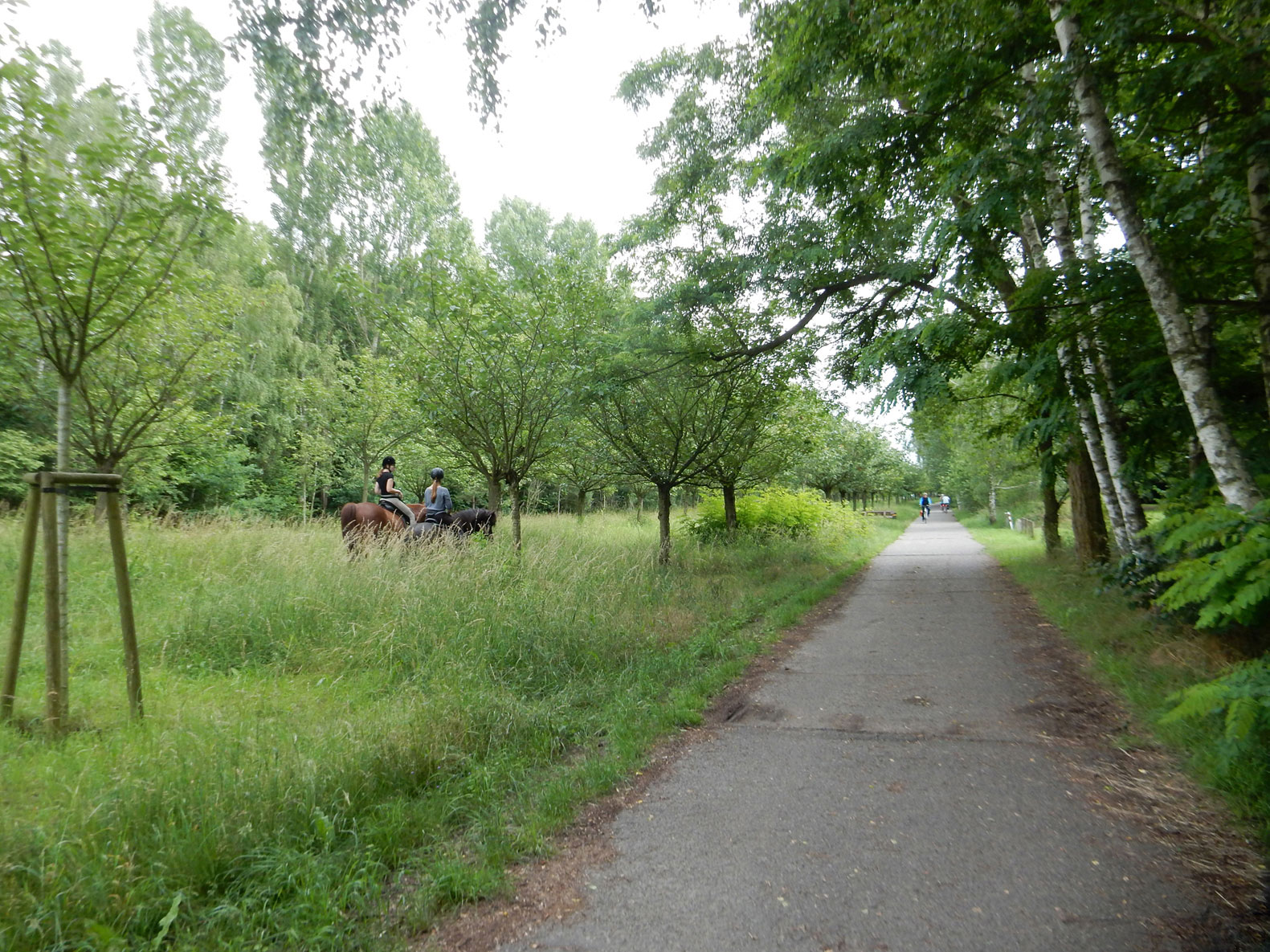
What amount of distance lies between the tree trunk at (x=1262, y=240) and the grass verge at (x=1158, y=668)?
2269 millimetres

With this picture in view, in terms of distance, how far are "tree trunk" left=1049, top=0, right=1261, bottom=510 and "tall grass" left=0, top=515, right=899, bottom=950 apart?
13.5 ft

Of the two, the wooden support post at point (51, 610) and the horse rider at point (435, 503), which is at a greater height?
the horse rider at point (435, 503)

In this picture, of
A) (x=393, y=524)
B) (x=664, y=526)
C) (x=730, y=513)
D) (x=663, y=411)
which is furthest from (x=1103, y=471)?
(x=393, y=524)

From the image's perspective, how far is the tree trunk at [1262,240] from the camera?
469 centimetres

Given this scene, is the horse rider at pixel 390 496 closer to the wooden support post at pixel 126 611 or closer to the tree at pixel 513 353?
the tree at pixel 513 353

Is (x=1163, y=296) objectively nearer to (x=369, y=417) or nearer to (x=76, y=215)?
(x=76, y=215)

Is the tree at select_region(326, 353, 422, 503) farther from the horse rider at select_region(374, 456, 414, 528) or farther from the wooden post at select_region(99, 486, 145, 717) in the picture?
the wooden post at select_region(99, 486, 145, 717)

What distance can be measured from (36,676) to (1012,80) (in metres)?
10.2

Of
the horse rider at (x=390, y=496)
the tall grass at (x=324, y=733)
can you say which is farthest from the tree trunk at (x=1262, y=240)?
the horse rider at (x=390, y=496)

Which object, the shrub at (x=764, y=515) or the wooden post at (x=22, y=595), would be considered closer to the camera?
the wooden post at (x=22, y=595)

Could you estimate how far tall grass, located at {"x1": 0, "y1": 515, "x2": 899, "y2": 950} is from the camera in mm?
2664

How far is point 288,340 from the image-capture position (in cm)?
2558

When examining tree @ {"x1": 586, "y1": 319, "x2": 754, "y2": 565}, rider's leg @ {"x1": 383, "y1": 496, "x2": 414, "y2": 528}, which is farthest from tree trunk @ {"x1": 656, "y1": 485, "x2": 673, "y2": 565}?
rider's leg @ {"x1": 383, "y1": 496, "x2": 414, "y2": 528}

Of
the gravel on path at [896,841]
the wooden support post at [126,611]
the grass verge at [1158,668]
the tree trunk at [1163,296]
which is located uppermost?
the tree trunk at [1163,296]
